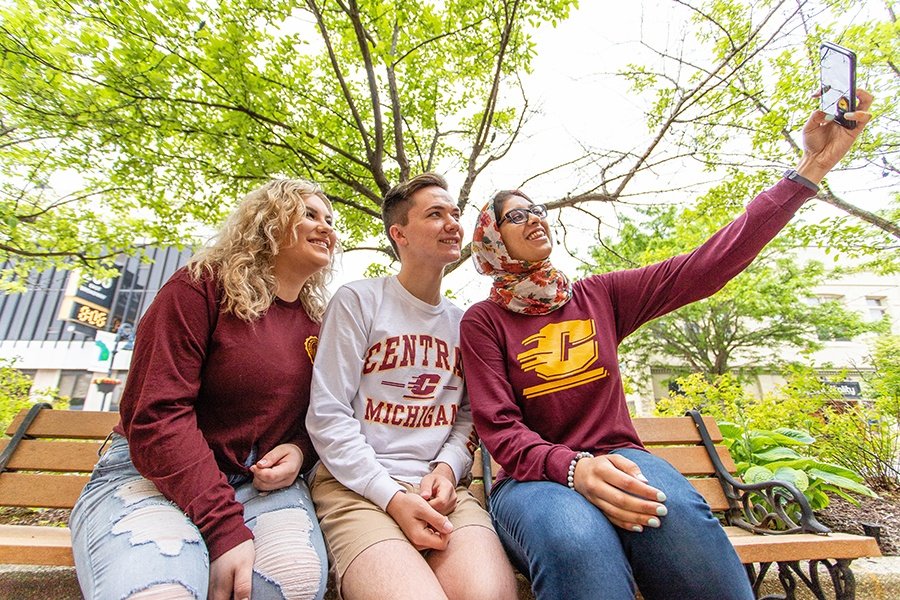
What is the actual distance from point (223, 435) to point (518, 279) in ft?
4.63

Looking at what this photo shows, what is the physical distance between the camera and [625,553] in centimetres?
145

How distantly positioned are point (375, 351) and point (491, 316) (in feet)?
1.84

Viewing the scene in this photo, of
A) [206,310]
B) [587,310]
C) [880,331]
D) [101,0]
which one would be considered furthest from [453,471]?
[880,331]

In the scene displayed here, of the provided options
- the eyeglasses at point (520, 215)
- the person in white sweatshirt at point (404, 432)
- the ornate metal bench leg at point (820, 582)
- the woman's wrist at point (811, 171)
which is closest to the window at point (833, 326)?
the ornate metal bench leg at point (820, 582)

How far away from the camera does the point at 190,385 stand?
163cm

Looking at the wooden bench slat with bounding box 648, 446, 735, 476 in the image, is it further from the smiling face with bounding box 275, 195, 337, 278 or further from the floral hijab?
the smiling face with bounding box 275, 195, 337, 278

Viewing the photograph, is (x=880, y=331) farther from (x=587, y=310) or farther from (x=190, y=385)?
(x=190, y=385)

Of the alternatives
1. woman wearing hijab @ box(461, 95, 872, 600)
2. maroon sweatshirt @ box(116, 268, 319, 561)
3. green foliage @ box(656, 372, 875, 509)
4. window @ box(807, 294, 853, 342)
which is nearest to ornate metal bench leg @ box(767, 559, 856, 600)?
green foliage @ box(656, 372, 875, 509)

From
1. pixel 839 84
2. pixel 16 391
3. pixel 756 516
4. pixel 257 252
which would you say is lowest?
pixel 16 391

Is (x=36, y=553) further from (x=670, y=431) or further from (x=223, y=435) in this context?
(x=670, y=431)

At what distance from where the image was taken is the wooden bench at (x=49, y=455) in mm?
2359

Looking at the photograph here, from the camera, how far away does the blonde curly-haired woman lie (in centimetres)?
132

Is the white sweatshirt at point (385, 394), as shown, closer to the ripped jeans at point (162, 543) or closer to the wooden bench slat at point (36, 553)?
the ripped jeans at point (162, 543)

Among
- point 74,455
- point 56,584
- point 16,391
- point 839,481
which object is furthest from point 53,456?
point 839,481
